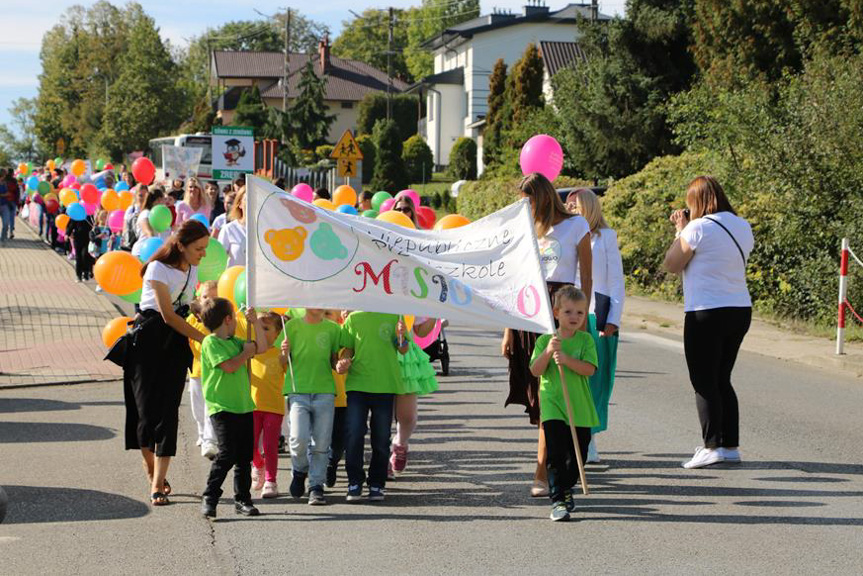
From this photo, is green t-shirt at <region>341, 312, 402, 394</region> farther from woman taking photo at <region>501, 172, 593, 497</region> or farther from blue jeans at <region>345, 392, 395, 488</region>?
woman taking photo at <region>501, 172, 593, 497</region>

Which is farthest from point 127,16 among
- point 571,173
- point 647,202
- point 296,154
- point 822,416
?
point 822,416

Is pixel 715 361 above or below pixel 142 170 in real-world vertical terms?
below

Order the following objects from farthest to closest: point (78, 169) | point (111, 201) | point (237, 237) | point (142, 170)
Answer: point (78, 169) → point (142, 170) → point (111, 201) → point (237, 237)

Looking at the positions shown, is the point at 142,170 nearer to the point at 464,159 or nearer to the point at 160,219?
the point at 160,219

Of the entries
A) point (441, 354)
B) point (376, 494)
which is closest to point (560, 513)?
point (376, 494)

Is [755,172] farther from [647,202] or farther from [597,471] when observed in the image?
[597,471]

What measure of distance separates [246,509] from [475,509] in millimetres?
1343

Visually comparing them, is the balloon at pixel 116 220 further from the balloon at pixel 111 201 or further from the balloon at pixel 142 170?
the balloon at pixel 142 170

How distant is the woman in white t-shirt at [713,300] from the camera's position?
26.7 feet

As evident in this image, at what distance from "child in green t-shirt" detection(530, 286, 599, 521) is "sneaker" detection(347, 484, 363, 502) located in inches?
46.0

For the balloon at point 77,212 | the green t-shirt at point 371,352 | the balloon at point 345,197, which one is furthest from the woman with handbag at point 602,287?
the balloon at point 77,212

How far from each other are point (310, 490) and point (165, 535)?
1.00 meters

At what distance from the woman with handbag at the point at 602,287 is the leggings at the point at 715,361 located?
0.57m

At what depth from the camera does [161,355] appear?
23.5 feet
